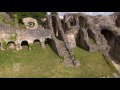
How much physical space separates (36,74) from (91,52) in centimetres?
908

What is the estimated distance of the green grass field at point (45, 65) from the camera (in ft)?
82.4

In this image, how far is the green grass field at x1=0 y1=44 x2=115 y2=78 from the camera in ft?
82.4

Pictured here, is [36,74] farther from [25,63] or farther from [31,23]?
[31,23]

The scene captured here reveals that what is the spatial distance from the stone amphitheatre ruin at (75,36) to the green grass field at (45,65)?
921mm

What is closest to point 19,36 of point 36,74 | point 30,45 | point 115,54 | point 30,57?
point 30,45

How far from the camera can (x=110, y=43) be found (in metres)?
39.4

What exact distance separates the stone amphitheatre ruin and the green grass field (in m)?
0.92

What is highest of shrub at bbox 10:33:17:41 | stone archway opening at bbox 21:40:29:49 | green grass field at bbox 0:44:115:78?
shrub at bbox 10:33:17:41

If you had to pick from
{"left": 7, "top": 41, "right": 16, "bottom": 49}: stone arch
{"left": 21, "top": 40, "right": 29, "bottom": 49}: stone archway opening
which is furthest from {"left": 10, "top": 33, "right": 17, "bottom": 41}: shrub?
{"left": 21, "top": 40, "right": 29, "bottom": 49}: stone archway opening

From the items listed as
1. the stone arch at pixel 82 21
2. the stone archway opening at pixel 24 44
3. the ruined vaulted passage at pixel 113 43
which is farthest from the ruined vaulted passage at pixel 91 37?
the stone archway opening at pixel 24 44

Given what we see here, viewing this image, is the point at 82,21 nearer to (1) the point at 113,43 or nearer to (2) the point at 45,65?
(1) the point at 113,43

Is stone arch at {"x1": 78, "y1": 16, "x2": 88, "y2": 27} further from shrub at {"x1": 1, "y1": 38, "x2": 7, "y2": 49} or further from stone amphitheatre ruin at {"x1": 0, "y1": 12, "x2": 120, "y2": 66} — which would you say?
shrub at {"x1": 1, "y1": 38, "x2": 7, "y2": 49}

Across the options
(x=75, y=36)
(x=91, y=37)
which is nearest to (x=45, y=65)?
(x=75, y=36)

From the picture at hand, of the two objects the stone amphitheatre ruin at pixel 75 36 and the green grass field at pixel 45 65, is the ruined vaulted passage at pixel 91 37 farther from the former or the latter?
the green grass field at pixel 45 65
